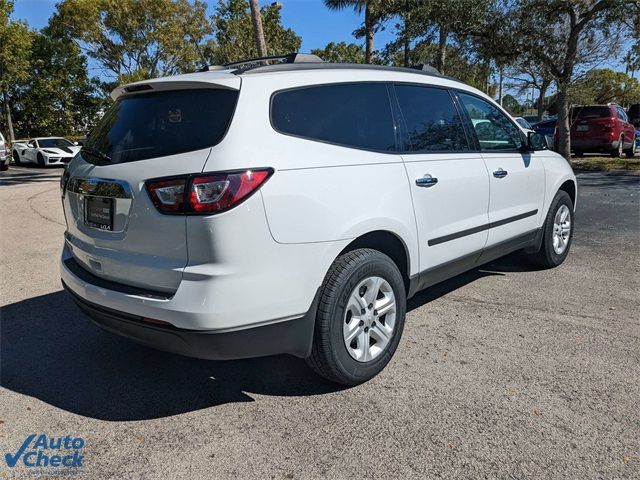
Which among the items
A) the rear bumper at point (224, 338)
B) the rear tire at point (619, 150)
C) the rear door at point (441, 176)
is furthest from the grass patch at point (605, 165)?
the rear bumper at point (224, 338)

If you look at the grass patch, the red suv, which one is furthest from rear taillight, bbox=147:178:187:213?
the red suv

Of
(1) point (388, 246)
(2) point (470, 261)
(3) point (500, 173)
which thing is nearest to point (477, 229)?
(2) point (470, 261)

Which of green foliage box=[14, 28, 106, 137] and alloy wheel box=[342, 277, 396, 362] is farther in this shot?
green foliage box=[14, 28, 106, 137]

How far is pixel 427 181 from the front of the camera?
3.40 metres

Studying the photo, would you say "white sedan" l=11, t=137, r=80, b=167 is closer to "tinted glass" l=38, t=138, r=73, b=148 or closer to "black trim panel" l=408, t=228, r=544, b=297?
"tinted glass" l=38, t=138, r=73, b=148

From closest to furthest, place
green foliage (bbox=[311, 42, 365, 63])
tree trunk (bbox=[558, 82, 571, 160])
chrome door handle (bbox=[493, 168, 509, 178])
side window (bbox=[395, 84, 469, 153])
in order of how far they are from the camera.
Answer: side window (bbox=[395, 84, 469, 153]) → chrome door handle (bbox=[493, 168, 509, 178]) → tree trunk (bbox=[558, 82, 571, 160]) → green foliage (bbox=[311, 42, 365, 63])

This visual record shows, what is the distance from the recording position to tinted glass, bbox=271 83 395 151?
2.76 meters

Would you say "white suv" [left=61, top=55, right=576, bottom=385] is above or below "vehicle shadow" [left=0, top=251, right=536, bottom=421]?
above

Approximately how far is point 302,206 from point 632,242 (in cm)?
544

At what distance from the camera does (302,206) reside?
261 cm

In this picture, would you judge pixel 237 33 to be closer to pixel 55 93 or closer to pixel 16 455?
pixel 55 93

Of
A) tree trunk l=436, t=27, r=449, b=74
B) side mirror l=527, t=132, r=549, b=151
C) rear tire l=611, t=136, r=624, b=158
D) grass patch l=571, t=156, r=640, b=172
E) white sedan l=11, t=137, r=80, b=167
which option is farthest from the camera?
white sedan l=11, t=137, r=80, b=167

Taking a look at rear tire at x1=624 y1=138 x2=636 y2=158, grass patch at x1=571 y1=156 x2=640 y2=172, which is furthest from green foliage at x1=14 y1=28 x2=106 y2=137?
rear tire at x1=624 y1=138 x2=636 y2=158

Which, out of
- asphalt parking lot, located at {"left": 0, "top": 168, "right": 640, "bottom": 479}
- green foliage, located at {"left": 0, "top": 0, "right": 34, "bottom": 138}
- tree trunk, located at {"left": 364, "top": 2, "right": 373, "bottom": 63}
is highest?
green foliage, located at {"left": 0, "top": 0, "right": 34, "bottom": 138}
